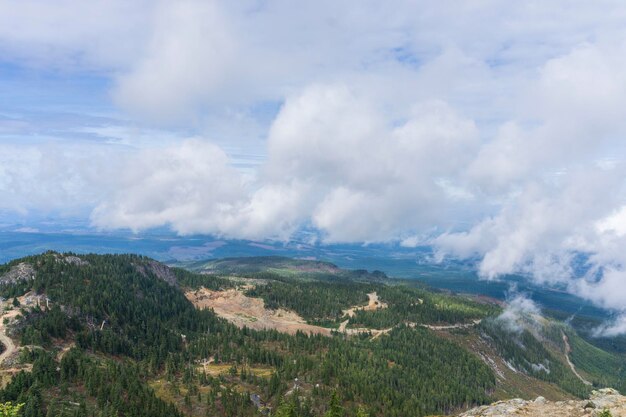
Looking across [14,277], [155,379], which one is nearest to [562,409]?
[155,379]

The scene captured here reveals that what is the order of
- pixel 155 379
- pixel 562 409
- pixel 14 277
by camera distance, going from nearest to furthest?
pixel 562 409
pixel 155 379
pixel 14 277

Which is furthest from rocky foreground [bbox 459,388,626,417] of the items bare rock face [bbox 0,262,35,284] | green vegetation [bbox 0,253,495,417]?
bare rock face [bbox 0,262,35,284]

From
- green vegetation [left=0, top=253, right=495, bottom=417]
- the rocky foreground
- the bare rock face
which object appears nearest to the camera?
the rocky foreground

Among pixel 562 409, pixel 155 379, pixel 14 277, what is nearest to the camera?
pixel 562 409

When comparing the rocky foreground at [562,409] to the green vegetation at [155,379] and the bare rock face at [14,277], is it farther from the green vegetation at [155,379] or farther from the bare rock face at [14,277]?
the bare rock face at [14,277]

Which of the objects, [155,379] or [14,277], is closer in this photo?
[155,379]

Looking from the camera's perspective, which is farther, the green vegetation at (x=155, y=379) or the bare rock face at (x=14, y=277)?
the bare rock face at (x=14, y=277)

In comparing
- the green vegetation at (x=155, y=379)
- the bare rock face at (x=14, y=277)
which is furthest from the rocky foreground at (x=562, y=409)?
the bare rock face at (x=14, y=277)

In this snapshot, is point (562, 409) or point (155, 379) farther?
point (155, 379)

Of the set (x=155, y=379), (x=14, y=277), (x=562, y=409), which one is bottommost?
Result: (x=155, y=379)

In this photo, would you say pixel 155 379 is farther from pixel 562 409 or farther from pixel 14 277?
pixel 562 409

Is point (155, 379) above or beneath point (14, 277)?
beneath

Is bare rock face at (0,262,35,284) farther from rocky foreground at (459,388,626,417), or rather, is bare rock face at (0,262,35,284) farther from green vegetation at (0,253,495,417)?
rocky foreground at (459,388,626,417)
